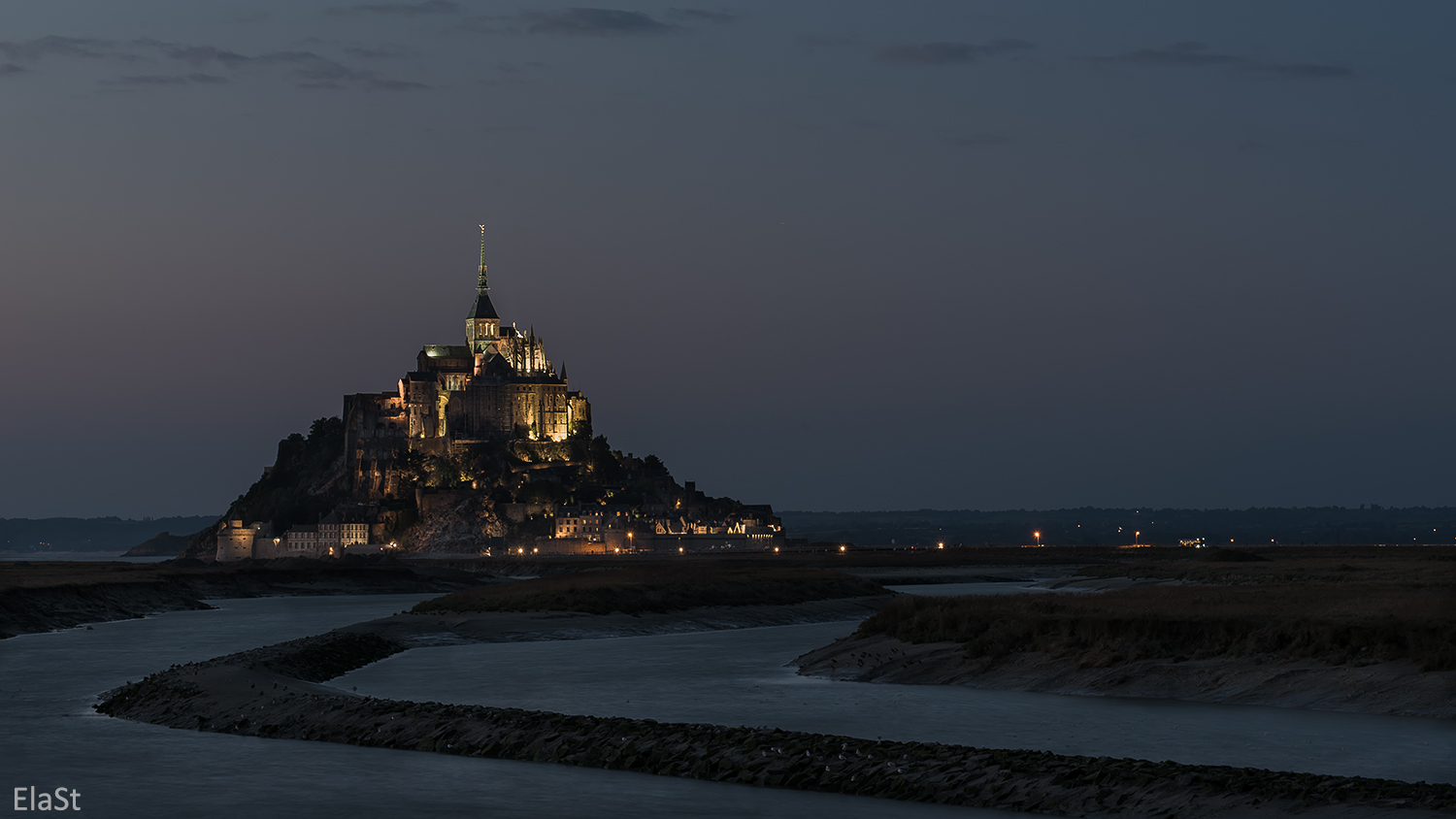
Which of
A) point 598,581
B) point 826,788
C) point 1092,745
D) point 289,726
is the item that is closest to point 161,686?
point 289,726

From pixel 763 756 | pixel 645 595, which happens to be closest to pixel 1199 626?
Result: pixel 763 756

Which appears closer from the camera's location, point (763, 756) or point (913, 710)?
point (763, 756)

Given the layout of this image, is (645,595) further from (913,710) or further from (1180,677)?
(1180,677)

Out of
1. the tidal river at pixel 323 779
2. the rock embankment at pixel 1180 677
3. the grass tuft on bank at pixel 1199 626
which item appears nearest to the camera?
the tidal river at pixel 323 779

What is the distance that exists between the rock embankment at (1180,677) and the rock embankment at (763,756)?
33.5 ft

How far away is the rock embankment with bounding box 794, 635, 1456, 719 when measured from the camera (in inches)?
1261

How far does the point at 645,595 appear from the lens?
73.7 m

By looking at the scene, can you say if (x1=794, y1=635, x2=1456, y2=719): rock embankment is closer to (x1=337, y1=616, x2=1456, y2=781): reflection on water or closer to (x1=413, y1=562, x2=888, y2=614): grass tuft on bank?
(x1=337, y1=616, x2=1456, y2=781): reflection on water

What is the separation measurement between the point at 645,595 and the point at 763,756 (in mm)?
47498

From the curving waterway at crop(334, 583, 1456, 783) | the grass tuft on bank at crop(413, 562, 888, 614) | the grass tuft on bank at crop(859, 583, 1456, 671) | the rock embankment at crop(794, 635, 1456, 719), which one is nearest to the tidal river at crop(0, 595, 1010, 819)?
the curving waterway at crop(334, 583, 1456, 783)

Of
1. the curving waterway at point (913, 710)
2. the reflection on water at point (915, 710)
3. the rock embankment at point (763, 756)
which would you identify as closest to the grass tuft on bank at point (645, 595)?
the curving waterway at point (913, 710)

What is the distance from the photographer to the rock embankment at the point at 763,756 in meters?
21.6

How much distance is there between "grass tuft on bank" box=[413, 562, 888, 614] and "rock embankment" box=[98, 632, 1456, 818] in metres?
30.7

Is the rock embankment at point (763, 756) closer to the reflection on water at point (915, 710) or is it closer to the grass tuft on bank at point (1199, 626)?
the reflection on water at point (915, 710)
